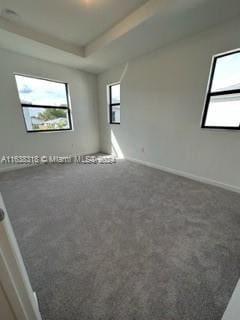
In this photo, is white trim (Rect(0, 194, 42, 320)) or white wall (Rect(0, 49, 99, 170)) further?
white wall (Rect(0, 49, 99, 170))

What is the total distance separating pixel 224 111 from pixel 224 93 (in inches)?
11.1

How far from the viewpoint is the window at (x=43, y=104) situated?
3.41m

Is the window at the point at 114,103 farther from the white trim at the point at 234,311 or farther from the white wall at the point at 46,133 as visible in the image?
the white trim at the point at 234,311

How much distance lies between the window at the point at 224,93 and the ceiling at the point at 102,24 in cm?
56

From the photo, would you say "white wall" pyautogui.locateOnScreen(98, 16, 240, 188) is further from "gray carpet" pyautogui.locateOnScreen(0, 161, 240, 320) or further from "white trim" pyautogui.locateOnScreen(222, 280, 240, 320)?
"white trim" pyautogui.locateOnScreen(222, 280, 240, 320)

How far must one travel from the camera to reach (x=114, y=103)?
4383mm

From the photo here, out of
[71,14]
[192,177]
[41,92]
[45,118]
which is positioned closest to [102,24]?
[71,14]

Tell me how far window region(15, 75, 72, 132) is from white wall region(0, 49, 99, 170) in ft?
0.45

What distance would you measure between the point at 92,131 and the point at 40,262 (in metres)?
4.11

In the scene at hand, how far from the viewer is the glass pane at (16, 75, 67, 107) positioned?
3346 millimetres

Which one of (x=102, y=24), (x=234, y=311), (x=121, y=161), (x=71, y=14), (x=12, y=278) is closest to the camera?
(x=12, y=278)

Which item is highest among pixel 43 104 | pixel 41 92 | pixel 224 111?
pixel 41 92

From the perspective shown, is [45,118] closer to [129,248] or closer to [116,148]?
[116,148]

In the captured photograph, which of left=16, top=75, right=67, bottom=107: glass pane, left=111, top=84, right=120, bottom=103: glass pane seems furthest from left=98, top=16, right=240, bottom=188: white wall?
left=16, top=75, right=67, bottom=107: glass pane
